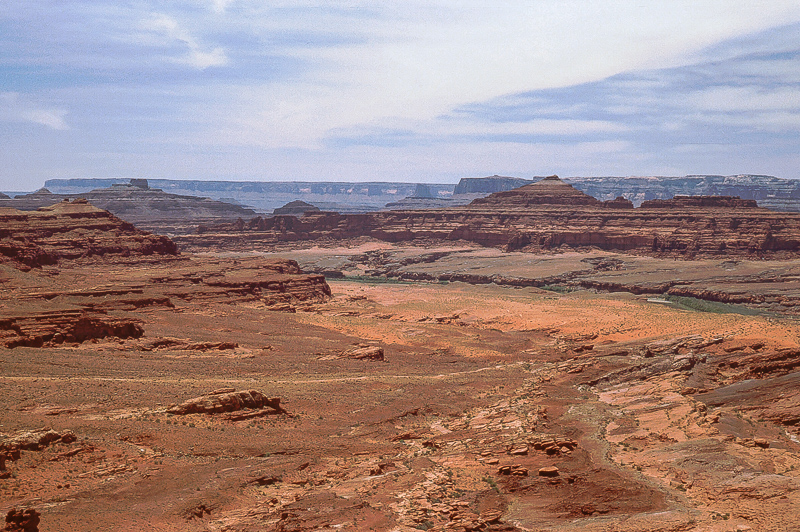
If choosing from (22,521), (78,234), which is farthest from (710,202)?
(22,521)

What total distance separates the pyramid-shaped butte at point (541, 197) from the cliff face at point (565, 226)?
0.22 metres

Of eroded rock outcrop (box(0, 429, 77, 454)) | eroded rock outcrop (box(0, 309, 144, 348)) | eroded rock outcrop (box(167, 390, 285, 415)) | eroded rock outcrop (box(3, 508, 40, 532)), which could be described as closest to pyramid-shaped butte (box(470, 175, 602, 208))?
eroded rock outcrop (box(0, 309, 144, 348))

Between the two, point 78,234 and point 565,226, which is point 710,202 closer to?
point 565,226

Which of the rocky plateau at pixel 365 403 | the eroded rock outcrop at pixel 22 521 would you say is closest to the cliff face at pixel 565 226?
the rocky plateau at pixel 365 403

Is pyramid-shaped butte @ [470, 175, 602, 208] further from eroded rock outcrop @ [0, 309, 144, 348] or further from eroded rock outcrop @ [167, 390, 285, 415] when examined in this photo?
eroded rock outcrop @ [167, 390, 285, 415]

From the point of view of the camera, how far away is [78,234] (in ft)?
283

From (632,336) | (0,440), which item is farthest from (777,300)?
(0,440)

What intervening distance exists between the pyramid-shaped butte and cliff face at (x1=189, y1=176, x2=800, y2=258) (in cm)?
22

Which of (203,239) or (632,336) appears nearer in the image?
(632,336)

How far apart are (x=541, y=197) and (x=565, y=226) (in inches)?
958

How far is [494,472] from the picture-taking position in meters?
23.4

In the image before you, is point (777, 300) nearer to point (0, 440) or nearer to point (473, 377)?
point (473, 377)

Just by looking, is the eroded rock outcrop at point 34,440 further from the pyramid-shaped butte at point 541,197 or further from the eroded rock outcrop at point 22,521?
the pyramid-shaped butte at point 541,197

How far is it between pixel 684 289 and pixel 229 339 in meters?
60.3
